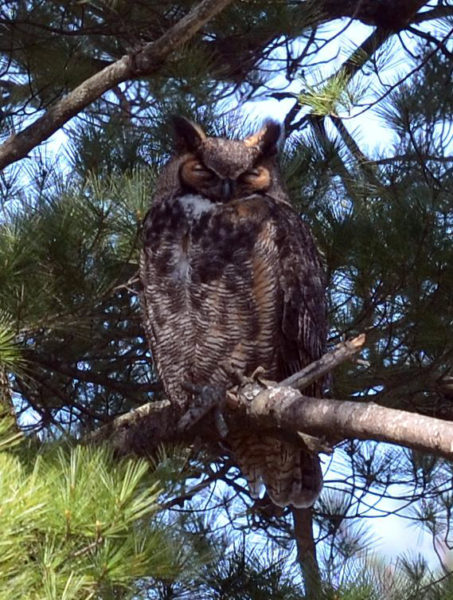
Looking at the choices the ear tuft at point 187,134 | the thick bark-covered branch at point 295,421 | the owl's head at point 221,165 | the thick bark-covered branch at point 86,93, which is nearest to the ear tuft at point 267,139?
the owl's head at point 221,165

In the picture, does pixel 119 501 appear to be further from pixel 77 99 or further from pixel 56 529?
pixel 77 99

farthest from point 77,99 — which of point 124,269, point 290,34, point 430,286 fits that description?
point 430,286

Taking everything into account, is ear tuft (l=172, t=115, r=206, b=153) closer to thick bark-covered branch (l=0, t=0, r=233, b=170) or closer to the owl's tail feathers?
thick bark-covered branch (l=0, t=0, r=233, b=170)

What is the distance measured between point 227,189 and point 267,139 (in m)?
0.24

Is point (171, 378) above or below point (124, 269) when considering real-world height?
below

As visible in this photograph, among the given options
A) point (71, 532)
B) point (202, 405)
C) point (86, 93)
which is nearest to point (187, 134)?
point (86, 93)

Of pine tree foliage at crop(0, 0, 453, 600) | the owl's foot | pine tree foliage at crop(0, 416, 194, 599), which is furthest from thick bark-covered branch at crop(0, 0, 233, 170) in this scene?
pine tree foliage at crop(0, 416, 194, 599)

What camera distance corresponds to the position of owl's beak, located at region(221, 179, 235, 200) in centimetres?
298

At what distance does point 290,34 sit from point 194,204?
0.64 m

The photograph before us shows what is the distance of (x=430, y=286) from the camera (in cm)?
313

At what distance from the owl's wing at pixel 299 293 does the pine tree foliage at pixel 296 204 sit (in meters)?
0.19

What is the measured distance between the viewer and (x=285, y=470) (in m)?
3.03

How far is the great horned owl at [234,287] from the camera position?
2.88 meters

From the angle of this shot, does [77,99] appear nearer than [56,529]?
No
